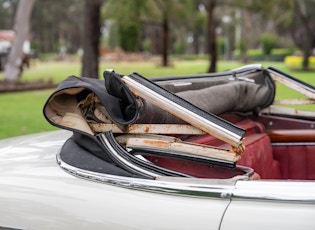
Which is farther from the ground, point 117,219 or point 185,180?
point 185,180

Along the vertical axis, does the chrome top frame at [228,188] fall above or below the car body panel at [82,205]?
above

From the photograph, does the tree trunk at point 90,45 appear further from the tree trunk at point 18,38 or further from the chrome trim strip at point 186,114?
the chrome trim strip at point 186,114

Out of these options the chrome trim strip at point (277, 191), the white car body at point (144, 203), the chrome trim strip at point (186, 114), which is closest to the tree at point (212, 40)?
the chrome trim strip at point (186, 114)

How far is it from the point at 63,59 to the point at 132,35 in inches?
271

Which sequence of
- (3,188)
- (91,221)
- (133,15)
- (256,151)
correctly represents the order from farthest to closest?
(133,15), (256,151), (3,188), (91,221)

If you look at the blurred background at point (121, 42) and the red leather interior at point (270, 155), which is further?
the blurred background at point (121, 42)

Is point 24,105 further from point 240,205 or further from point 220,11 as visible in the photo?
point 220,11

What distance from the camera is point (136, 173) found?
2285 mm

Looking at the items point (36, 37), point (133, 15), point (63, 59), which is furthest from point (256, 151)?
point (36, 37)

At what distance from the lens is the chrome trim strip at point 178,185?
2.09 m

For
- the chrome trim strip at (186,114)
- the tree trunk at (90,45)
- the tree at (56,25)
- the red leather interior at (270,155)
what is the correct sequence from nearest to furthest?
the chrome trim strip at (186,114) → the red leather interior at (270,155) → the tree trunk at (90,45) → the tree at (56,25)

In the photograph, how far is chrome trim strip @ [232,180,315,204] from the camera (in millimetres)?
1991

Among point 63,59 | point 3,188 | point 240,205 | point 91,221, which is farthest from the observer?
point 63,59

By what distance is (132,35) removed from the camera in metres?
45.7
